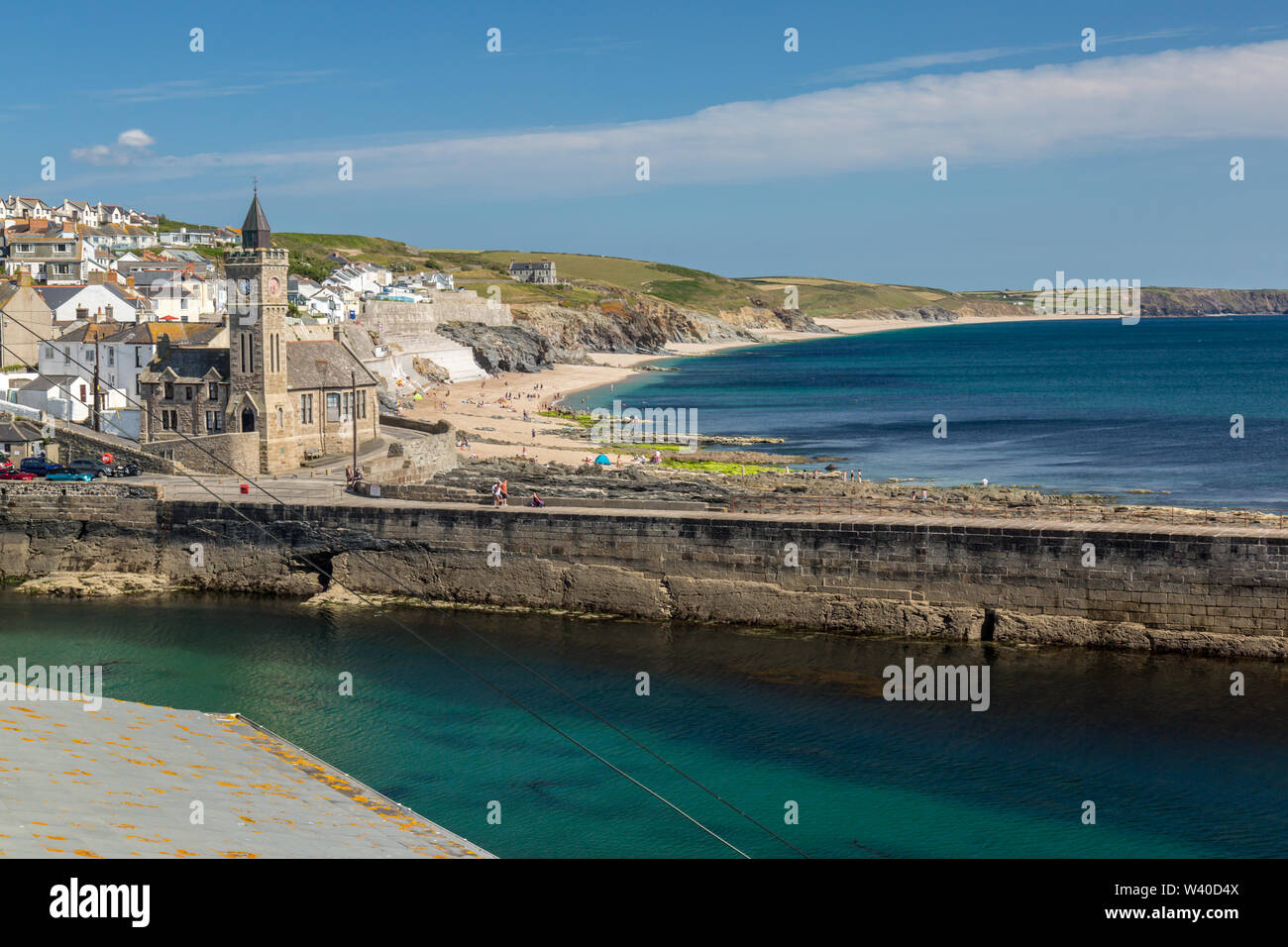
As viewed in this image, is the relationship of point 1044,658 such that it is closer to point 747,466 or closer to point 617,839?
point 617,839

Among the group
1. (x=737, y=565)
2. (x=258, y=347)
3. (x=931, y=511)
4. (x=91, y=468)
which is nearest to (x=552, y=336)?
(x=258, y=347)

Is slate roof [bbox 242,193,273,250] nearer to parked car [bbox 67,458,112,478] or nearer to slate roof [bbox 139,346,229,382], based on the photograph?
slate roof [bbox 139,346,229,382]

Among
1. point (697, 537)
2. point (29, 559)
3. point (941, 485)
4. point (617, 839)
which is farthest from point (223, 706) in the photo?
point (941, 485)

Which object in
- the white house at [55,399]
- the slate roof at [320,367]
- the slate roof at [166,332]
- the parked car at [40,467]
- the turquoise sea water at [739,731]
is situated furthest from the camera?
the white house at [55,399]

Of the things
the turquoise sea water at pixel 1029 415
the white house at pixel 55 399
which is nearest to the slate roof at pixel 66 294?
the white house at pixel 55 399

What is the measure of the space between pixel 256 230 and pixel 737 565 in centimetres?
2755

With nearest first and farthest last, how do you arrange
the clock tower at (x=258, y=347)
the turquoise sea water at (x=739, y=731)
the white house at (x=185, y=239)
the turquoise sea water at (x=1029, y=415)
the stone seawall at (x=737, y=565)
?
the turquoise sea water at (x=739, y=731), the stone seawall at (x=737, y=565), the clock tower at (x=258, y=347), the turquoise sea water at (x=1029, y=415), the white house at (x=185, y=239)

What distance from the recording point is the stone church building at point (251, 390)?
47.2 meters

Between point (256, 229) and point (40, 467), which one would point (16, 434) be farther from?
point (256, 229)

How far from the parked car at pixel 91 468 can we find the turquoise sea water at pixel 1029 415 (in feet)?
120

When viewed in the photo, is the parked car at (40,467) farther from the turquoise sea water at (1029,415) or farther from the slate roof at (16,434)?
the turquoise sea water at (1029,415)

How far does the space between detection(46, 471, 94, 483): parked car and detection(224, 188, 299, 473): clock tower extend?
22.2 ft

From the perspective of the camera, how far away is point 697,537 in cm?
3381

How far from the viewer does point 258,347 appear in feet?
159
